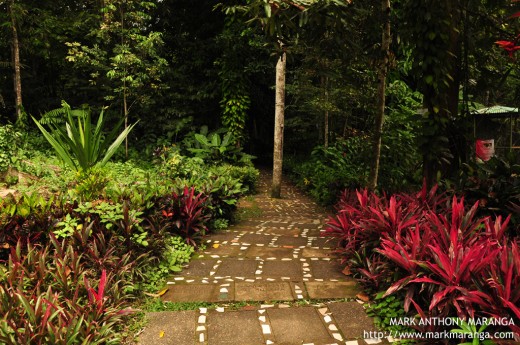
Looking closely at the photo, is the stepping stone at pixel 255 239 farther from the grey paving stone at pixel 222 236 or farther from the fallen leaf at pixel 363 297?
the fallen leaf at pixel 363 297

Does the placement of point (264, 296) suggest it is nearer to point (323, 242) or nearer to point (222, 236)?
point (323, 242)

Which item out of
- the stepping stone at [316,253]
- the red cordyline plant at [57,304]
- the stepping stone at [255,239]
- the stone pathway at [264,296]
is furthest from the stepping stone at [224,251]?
the red cordyline plant at [57,304]

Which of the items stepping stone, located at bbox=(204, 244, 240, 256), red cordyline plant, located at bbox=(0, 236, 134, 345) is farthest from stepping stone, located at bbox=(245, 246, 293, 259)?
red cordyline plant, located at bbox=(0, 236, 134, 345)

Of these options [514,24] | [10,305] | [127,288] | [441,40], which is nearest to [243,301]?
[127,288]

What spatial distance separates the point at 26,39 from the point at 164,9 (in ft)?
12.1

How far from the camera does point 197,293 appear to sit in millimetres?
2760

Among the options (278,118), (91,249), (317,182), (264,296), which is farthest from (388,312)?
(317,182)

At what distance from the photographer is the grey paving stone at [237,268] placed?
3.11 m

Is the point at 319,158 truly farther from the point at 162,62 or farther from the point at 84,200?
the point at 84,200

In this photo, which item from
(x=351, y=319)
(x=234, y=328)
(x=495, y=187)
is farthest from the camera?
(x=495, y=187)

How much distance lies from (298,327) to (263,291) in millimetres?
547

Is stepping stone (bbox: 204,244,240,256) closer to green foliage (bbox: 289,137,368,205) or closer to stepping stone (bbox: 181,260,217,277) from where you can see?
stepping stone (bbox: 181,260,217,277)

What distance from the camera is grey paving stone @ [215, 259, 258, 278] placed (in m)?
3.11

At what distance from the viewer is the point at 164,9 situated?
1046 cm
